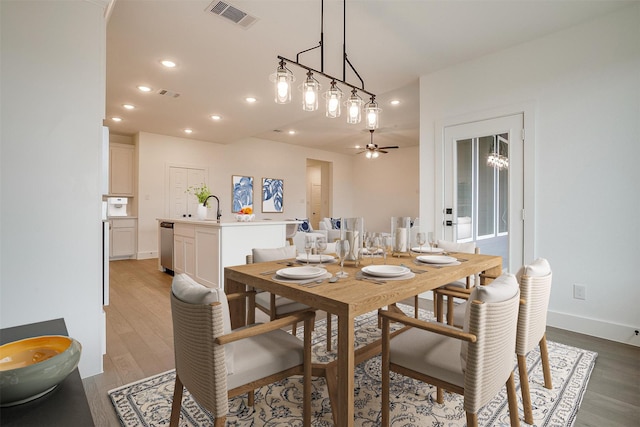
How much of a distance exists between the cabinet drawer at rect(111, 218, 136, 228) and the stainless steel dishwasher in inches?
68.1

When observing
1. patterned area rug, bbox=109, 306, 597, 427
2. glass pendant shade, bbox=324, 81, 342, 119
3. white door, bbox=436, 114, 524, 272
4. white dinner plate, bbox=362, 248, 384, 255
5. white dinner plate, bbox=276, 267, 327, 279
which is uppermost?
glass pendant shade, bbox=324, 81, 342, 119

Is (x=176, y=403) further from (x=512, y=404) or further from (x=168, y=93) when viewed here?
(x=168, y=93)

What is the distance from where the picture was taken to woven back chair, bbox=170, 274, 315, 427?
1137 millimetres

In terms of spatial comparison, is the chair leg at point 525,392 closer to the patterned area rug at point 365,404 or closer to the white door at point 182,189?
the patterned area rug at point 365,404

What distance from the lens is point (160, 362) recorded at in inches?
87.3

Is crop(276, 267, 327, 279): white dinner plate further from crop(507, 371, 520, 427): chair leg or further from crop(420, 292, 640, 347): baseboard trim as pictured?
crop(420, 292, 640, 347): baseboard trim

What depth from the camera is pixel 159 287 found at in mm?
4336

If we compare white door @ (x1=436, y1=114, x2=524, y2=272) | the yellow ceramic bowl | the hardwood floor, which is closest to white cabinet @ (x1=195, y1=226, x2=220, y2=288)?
the hardwood floor

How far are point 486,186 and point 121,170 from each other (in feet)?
23.0

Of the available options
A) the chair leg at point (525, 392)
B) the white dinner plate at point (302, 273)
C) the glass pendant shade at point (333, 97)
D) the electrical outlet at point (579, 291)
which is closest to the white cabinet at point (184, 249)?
the glass pendant shade at point (333, 97)

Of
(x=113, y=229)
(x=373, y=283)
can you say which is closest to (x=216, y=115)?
(x=113, y=229)

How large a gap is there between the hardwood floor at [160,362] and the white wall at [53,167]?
23 cm

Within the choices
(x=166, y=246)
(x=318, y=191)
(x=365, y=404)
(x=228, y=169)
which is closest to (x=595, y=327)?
(x=365, y=404)

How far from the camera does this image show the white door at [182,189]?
718 centimetres
